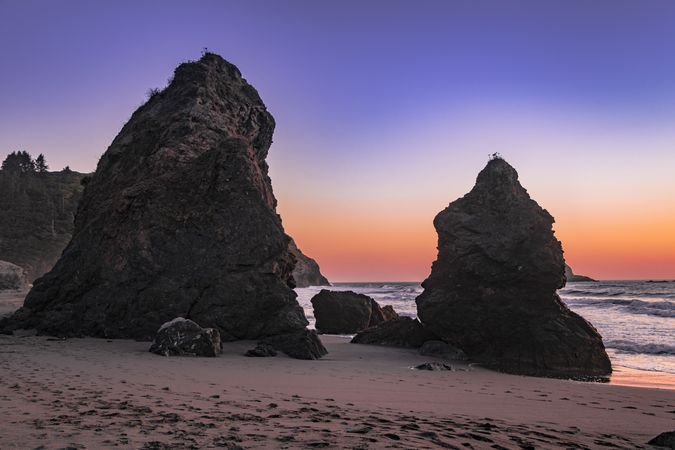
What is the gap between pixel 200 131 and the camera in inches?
752

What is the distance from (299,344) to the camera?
1338 cm

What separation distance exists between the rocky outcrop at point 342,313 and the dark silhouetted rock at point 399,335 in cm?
567

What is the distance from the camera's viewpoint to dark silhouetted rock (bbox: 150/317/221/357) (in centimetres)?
1172

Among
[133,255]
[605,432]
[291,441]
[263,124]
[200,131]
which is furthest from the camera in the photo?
[263,124]

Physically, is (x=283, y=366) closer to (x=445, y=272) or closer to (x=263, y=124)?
(x=445, y=272)

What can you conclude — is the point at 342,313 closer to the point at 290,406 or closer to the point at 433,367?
the point at 433,367

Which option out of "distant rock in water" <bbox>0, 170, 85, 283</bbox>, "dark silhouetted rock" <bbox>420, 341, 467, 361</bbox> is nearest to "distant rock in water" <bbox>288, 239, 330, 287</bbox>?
"distant rock in water" <bbox>0, 170, 85, 283</bbox>

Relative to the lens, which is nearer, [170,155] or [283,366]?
[283,366]

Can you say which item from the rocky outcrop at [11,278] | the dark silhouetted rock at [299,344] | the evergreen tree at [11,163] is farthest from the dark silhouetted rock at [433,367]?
the evergreen tree at [11,163]

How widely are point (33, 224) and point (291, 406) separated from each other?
265 ft

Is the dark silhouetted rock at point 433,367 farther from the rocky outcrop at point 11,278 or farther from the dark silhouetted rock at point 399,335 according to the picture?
the rocky outcrop at point 11,278

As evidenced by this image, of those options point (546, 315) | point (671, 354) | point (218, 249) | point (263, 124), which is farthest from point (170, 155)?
point (671, 354)

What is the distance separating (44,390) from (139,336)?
8.69m

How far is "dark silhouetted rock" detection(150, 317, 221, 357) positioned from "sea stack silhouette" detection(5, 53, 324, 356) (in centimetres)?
284
